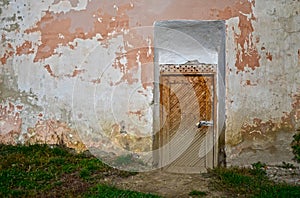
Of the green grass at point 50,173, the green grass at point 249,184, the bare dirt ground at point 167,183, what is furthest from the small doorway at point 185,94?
the green grass at point 50,173

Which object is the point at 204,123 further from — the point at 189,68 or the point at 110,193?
the point at 110,193

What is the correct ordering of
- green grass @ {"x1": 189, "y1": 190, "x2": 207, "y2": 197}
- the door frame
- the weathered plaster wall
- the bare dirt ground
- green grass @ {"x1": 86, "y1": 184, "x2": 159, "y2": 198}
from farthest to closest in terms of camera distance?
the door frame, the weathered plaster wall, the bare dirt ground, green grass @ {"x1": 189, "y1": 190, "x2": 207, "y2": 197}, green grass @ {"x1": 86, "y1": 184, "x2": 159, "y2": 198}

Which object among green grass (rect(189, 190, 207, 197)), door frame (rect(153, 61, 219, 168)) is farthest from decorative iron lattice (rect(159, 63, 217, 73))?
green grass (rect(189, 190, 207, 197))

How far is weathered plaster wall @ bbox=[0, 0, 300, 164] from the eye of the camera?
20.1 feet

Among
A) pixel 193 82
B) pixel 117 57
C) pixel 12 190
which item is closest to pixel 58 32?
pixel 117 57

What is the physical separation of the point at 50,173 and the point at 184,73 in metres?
2.79

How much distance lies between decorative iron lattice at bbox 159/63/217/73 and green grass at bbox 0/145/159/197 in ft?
6.27

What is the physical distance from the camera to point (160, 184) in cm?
550

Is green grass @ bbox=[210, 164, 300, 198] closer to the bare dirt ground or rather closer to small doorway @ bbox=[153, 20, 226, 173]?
the bare dirt ground

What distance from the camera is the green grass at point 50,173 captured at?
483 centimetres

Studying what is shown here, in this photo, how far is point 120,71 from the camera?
6.39 m

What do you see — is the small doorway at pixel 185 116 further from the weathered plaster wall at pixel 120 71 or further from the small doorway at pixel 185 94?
the weathered plaster wall at pixel 120 71

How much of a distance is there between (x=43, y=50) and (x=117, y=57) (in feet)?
4.65

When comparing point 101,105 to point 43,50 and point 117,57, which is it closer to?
point 117,57
